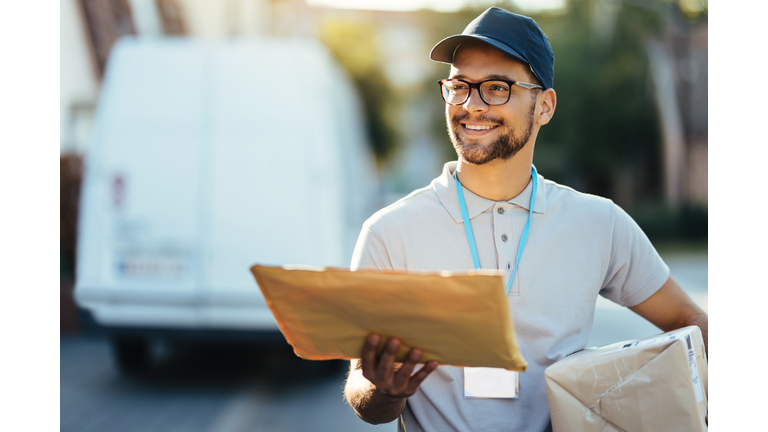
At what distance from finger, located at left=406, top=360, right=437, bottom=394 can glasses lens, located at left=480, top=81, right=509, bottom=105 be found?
846mm

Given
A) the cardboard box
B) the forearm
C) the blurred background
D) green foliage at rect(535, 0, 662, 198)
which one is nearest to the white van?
the blurred background

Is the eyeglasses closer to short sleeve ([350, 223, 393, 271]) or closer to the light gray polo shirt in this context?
the light gray polo shirt

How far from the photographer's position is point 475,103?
209cm

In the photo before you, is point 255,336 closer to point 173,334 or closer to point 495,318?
point 173,334

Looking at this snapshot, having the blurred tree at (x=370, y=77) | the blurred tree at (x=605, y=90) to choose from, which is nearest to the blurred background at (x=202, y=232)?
the blurred tree at (x=605, y=90)

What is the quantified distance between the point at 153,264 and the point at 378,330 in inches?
172

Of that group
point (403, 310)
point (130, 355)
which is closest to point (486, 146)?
point (403, 310)

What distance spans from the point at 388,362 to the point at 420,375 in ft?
0.31

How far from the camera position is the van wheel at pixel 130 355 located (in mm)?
6508

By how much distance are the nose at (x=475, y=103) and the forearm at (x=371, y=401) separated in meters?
0.83

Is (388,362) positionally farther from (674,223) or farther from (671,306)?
(674,223)

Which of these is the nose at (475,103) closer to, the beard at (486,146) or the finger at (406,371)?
the beard at (486,146)
